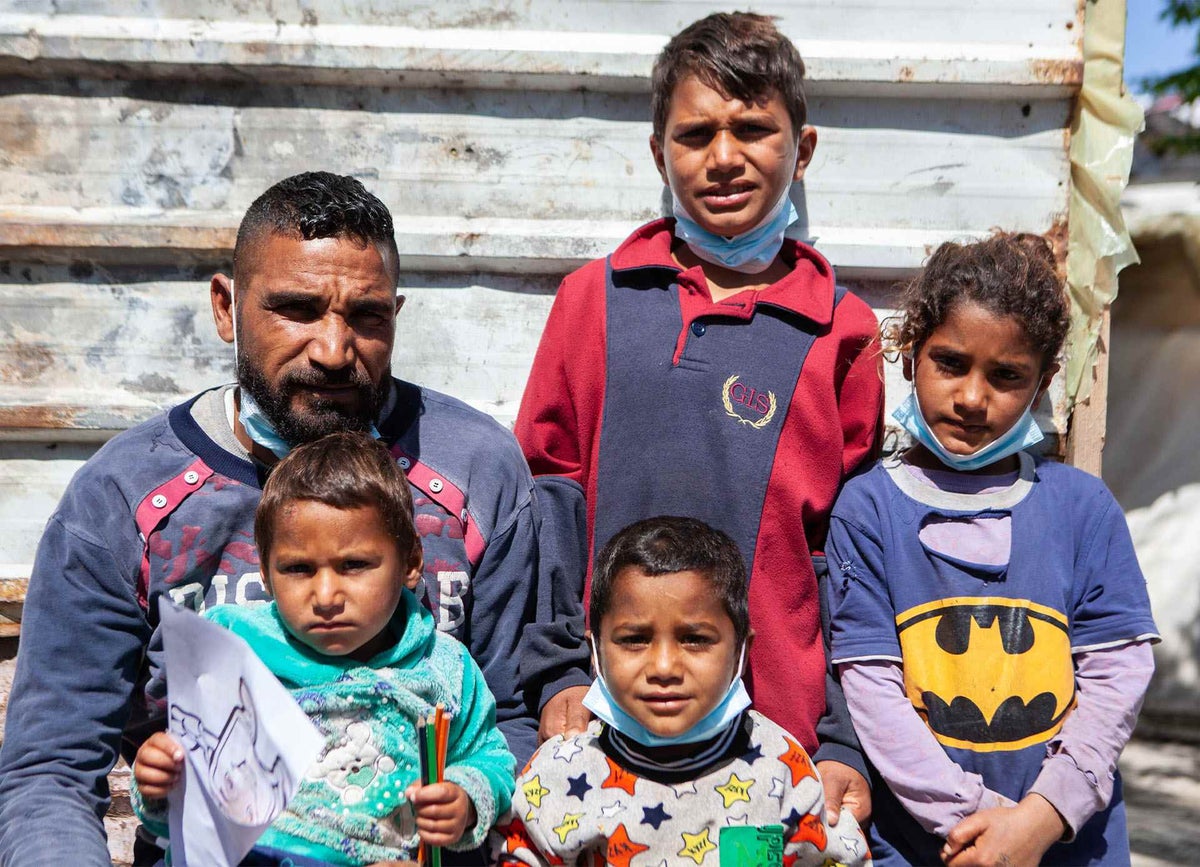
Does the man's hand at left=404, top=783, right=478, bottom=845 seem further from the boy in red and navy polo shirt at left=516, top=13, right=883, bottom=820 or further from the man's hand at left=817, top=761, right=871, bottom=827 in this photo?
the man's hand at left=817, top=761, right=871, bottom=827

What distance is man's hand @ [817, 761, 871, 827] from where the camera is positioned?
2.51m

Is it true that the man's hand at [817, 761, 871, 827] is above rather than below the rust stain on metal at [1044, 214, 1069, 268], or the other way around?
below

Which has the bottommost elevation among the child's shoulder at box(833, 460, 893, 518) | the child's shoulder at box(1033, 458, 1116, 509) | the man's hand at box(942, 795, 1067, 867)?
the man's hand at box(942, 795, 1067, 867)

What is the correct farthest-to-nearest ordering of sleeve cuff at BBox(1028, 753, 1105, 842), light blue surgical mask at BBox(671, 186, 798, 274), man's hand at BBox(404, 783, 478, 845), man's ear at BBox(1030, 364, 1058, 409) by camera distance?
light blue surgical mask at BBox(671, 186, 798, 274) → man's ear at BBox(1030, 364, 1058, 409) → sleeve cuff at BBox(1028, 753, 1105, 842) → man's hand at BBox(404, 783, 478, 845)

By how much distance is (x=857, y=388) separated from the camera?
2.93 meters

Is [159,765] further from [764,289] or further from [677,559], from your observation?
[764,289]

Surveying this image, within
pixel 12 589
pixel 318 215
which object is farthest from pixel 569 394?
pixel 12 589

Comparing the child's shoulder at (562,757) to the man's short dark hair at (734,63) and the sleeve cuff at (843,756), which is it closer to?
the sleeve cuff at (843,756)

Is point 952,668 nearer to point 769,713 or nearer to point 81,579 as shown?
point 769,713

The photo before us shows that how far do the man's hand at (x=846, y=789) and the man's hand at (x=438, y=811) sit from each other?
83 centimetres

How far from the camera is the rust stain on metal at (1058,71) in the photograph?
3188 mm

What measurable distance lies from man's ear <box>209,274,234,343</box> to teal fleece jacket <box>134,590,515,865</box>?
27.2 inches

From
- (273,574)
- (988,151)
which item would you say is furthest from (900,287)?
(273,574)

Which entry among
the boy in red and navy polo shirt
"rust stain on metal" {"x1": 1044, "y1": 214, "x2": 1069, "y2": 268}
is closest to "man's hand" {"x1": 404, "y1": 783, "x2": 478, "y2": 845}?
the boy in red and navy polo shirt
